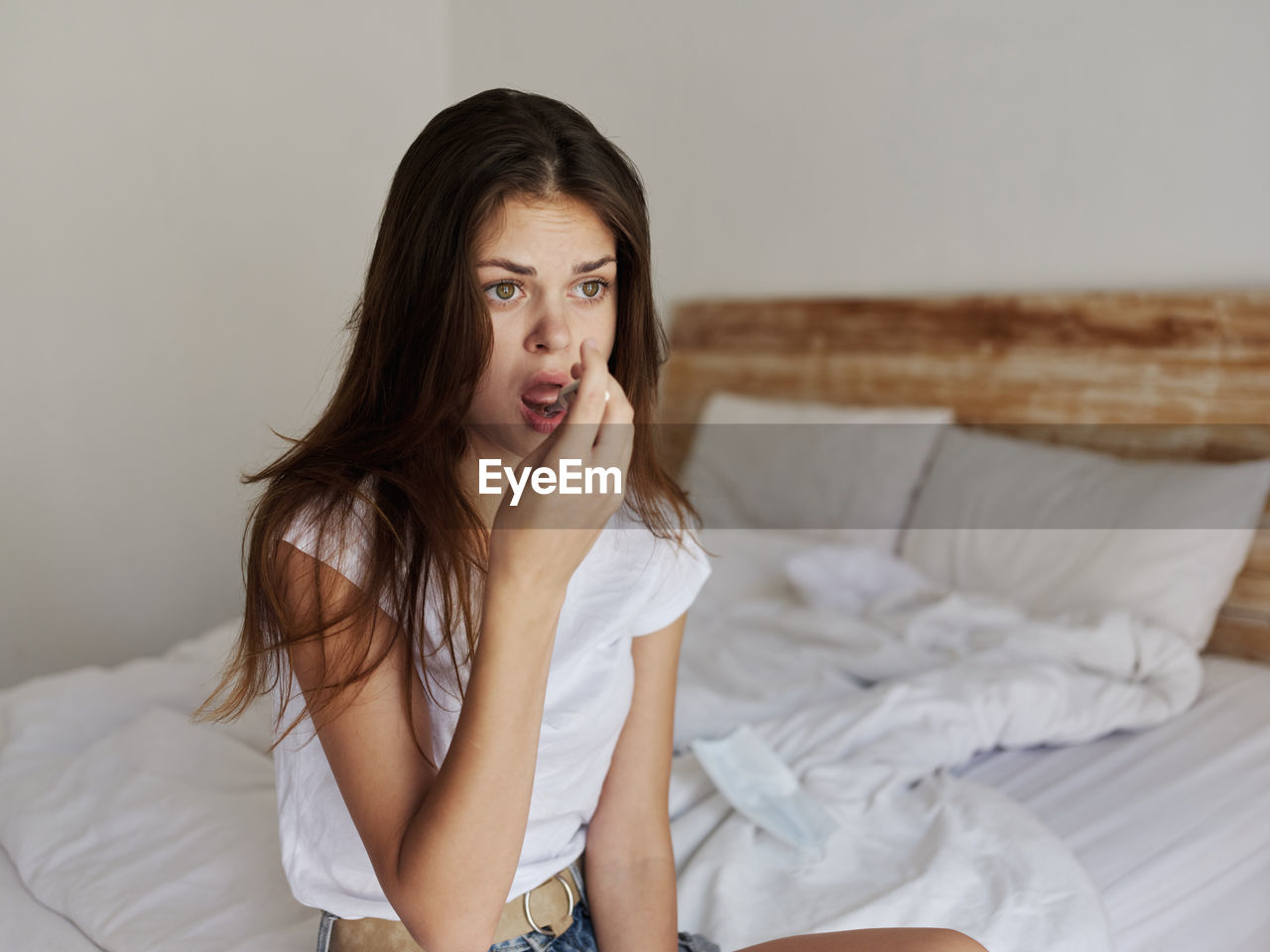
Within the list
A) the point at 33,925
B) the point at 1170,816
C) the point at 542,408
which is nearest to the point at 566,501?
the point at 542,408

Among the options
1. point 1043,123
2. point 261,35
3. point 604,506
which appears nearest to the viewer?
point 604,506

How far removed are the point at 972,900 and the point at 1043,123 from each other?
1557 mm

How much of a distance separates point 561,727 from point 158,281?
2.10 meters

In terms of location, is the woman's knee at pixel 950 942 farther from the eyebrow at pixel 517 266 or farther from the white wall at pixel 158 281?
the white wall at pixel 158 281

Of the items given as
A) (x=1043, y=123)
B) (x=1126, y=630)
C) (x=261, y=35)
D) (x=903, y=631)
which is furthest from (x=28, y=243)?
(x=1126, y=630)

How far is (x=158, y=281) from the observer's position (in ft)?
8.28

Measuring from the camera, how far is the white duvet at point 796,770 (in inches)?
42.4

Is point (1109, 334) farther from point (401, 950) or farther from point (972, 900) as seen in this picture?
point (401, 950)

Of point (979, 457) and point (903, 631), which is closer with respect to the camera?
point (903, 631)

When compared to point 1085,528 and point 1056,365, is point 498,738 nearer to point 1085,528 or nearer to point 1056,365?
point 1085,528

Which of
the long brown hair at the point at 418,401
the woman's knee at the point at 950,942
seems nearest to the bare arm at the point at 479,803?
the long brown hair at the point at 418,401

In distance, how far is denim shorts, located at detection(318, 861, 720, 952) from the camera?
2.84 feet

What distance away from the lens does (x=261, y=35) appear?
8.91 feet

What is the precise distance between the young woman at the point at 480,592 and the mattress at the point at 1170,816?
555mm
